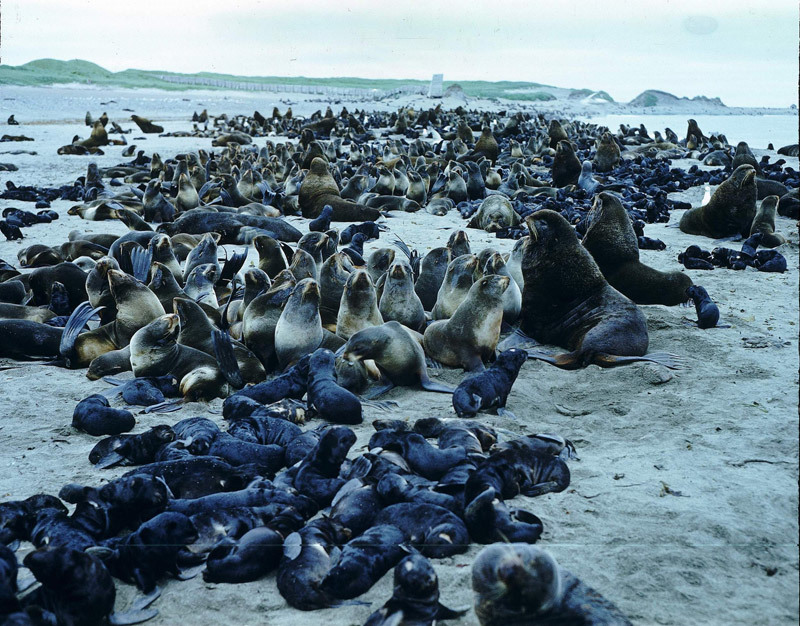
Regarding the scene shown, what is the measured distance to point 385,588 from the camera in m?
2.55

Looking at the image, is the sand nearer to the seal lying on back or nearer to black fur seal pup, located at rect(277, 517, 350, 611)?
black fur seal pup, located at rect(277, 517, 350, 611)

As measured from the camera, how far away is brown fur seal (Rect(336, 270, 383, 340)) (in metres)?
5.20

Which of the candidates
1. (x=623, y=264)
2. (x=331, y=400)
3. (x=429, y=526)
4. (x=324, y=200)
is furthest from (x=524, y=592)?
(x=324, y=200)

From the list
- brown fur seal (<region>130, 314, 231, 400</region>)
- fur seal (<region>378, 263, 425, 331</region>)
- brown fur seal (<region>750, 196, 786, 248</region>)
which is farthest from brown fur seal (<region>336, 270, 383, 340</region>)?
brown fur seal (<region>750, 196, 786, 248</region>)

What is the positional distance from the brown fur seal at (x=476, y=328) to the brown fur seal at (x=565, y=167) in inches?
377

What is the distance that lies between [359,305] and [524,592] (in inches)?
134

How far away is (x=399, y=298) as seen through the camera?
555 cm

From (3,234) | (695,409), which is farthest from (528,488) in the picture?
(3,234)

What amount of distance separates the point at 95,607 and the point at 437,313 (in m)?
3.85

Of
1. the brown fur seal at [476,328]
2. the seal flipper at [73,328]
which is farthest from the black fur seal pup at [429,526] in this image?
the seal flipper at [73,328]

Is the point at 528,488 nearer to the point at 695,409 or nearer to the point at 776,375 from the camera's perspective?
the point at 695,409

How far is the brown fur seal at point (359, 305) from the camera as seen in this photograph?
5.20 m

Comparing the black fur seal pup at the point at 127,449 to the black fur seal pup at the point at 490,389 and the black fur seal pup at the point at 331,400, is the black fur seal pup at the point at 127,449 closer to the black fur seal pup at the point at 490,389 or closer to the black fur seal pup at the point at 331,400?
the black fur seal pup at the point at 331,400

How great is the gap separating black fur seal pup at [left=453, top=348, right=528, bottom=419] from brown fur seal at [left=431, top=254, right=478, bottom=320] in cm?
130
